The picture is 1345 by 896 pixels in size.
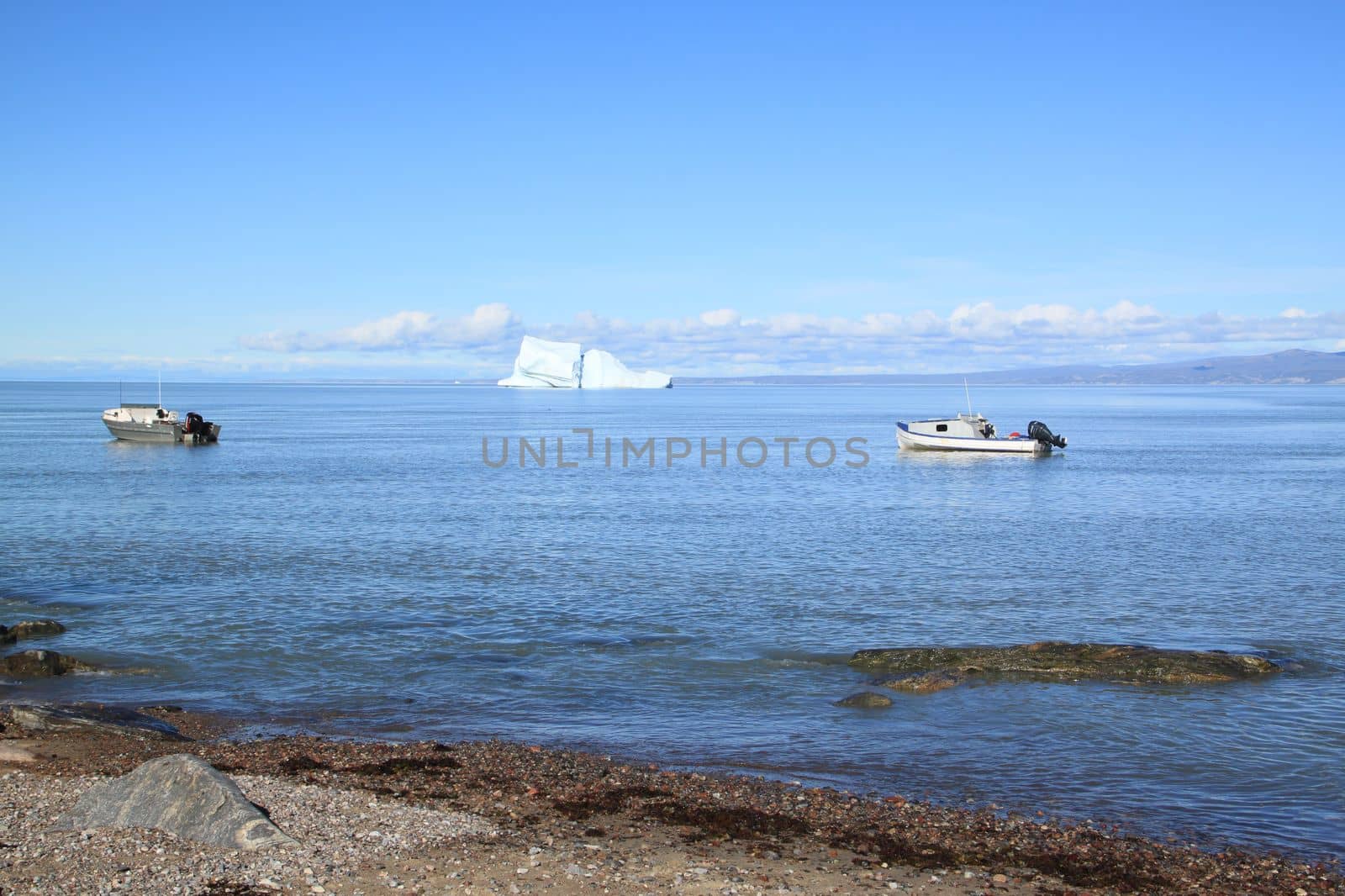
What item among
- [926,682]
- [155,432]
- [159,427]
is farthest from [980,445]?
[926,682]

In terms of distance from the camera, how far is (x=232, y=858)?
30.0 ft

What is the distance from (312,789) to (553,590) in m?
13.5

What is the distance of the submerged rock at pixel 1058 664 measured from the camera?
16.7 m

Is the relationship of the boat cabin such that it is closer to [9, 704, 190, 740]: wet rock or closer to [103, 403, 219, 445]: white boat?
[103, 403, 219, 445]: white boat

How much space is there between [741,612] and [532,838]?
12.5 metres

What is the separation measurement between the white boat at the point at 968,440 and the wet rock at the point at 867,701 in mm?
54332

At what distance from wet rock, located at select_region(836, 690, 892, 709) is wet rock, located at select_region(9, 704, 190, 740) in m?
8.53

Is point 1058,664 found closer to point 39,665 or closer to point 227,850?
point 227,850

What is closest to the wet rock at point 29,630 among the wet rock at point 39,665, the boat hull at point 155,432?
the wet rock at point 39,665

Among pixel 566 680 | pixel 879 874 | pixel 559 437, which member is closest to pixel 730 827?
pixel 879 874

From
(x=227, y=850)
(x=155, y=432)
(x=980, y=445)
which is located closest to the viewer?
(x=227, y=850)

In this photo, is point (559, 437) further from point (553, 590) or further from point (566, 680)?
point (566, 680)

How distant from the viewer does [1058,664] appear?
56.6 ft

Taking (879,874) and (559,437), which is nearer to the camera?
(879,874)
